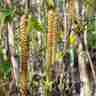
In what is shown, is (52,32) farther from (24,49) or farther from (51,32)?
(24,49)

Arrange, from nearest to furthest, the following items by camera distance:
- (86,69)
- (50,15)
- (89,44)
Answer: (50,15) → (86,69) → (89,44)

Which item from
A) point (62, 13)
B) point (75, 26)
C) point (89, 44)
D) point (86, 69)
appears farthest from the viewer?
point (62, 13)

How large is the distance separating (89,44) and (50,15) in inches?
23.2

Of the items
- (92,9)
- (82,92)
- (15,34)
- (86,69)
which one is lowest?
(82,92)

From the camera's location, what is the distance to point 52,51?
107 cm

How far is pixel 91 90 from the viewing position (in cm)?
168

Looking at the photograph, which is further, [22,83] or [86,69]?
[86,69]

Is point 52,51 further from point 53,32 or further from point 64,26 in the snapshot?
point 64,26

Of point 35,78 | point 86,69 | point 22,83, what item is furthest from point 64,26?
point 22,83

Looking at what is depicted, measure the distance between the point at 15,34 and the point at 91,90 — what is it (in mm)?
480

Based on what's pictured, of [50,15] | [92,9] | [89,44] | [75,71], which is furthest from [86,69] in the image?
[50,15]

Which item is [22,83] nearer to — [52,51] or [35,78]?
[52,51]

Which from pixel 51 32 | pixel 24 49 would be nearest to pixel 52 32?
pixel 51 32

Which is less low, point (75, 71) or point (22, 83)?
point (22, 83)
